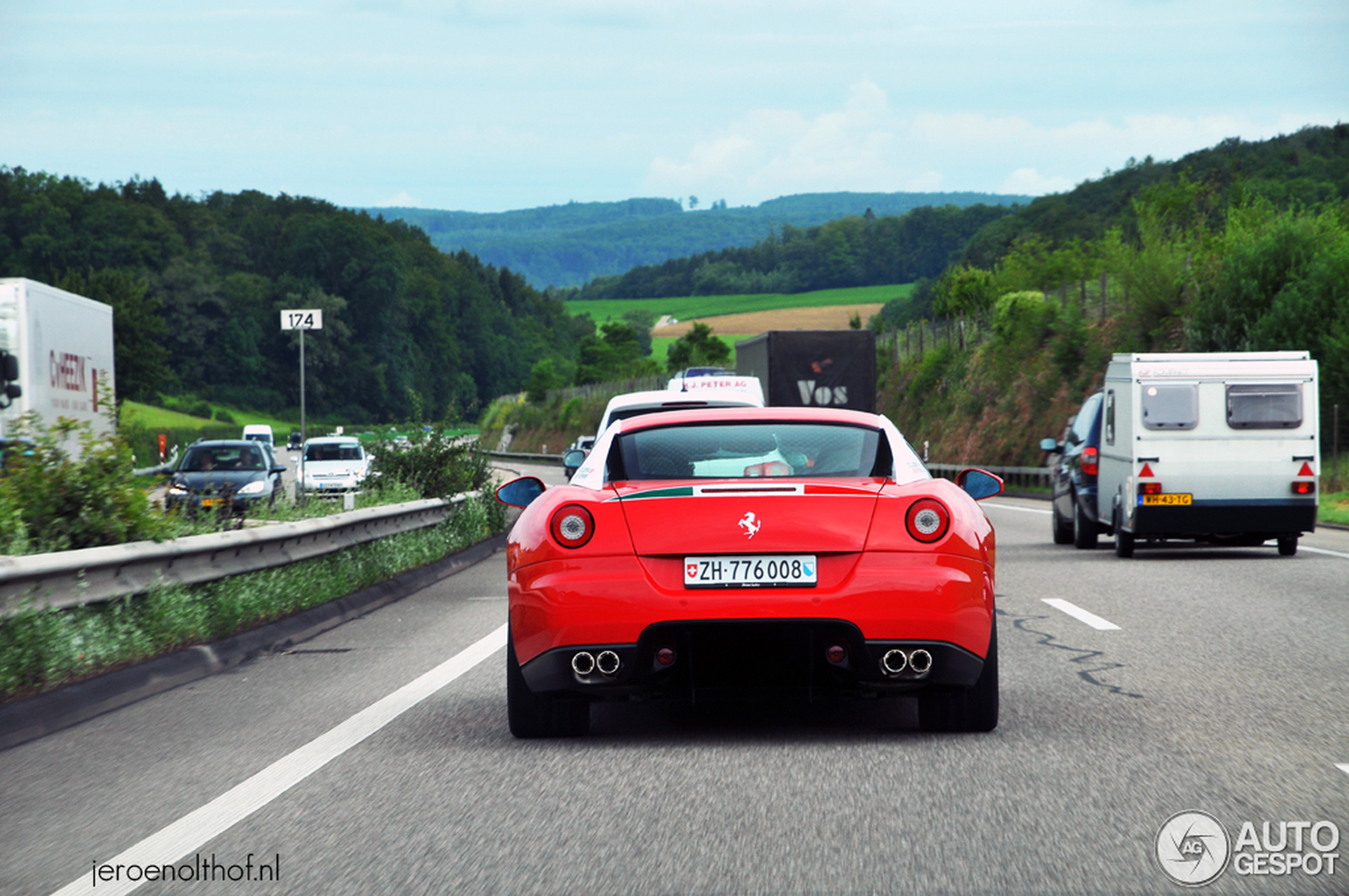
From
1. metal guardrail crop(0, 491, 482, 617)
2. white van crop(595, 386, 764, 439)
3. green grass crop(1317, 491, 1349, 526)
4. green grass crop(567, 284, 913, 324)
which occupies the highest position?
green grass crop(567, 284, 913, 324)

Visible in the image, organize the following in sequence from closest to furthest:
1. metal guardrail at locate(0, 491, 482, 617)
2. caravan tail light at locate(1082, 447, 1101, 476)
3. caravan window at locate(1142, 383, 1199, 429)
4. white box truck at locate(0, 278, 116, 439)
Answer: metal guardrail at locate(0, 491, 482, 617) → caravan window at locate(1142, 383, 1199, 429) → caravan tail light at locate(1082, 447, 1101, 476) → white box truck at locate(0, 278, 116, 439)

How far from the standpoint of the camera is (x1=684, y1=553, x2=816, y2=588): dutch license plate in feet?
19.7

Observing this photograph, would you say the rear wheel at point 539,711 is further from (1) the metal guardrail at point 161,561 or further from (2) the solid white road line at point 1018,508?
(2) the solid white road line at point 1018,508

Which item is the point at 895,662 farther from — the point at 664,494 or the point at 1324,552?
the point at 1324,552

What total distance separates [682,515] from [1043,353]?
44.0 meters

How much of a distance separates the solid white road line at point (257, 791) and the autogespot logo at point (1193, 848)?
262 centimetres

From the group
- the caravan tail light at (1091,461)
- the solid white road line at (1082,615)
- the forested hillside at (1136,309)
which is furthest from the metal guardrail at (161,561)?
the forested hillside at (1136,309)

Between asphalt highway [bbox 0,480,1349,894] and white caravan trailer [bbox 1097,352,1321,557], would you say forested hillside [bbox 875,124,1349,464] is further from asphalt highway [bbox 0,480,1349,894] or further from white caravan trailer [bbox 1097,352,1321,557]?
asphalt highway [bbox 0,480,1349,894]

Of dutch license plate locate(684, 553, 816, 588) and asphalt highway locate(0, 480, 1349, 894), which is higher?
dutch license plate locate(684, 553, 816, 588)

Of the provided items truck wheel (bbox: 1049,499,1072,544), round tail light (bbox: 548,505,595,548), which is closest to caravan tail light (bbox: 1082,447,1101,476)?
truck wheel (bbox: 1049,499,1072,544)

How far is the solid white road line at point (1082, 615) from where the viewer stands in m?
10.5

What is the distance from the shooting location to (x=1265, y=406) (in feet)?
54.4

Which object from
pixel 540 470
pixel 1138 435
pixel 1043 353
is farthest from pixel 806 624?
pixel 540 470

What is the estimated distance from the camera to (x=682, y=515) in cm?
612
